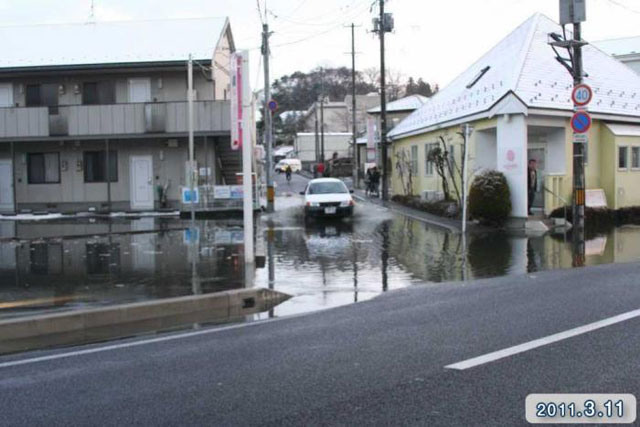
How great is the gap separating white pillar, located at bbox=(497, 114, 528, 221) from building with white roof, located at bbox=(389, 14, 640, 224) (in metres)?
0.03

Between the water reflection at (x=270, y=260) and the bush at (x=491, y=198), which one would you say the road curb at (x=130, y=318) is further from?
the bush at (x=491, y=198)

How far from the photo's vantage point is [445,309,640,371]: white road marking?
6.43 meters

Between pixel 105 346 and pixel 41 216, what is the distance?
2276cm

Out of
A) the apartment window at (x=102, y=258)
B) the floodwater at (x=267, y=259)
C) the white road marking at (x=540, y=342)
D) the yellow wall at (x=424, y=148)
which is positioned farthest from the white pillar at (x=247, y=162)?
the yellow wall at (x=424, y=148)

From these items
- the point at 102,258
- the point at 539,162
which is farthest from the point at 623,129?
→ the point at 102,258

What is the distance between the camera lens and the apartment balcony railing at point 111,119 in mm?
29281

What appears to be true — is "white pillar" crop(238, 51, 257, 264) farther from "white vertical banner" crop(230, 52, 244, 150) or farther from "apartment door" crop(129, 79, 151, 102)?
"apartment door" crop(129, 79, 151, 102)

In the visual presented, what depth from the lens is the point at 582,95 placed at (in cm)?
1627

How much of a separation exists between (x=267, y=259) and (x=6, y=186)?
20.4 metres

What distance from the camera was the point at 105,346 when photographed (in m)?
7.85

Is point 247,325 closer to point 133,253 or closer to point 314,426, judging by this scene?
point 314,426

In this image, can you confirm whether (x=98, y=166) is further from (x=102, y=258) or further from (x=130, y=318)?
(x=130, y=318)

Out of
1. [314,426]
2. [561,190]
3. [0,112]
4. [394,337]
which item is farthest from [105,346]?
[0,112]

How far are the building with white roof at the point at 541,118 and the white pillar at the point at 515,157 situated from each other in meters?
0.03
